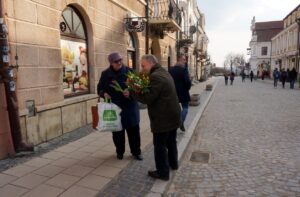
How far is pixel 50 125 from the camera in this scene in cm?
568

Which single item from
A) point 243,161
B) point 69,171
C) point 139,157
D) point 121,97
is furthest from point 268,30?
point 69,171

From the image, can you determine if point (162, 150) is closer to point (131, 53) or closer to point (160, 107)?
point (160, 107)

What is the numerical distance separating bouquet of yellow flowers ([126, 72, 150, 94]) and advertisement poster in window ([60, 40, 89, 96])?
3.31 meters

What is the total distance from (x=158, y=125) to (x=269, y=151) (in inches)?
115

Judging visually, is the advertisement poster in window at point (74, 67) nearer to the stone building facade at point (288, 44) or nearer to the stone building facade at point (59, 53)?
the stone building facade at point (59, 53)

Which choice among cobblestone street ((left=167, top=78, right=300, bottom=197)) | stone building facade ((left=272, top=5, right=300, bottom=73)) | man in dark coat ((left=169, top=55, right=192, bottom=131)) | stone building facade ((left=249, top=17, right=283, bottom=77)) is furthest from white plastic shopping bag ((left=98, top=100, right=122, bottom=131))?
stone building facade ((left=249, top=17, right=283, bottom=77))

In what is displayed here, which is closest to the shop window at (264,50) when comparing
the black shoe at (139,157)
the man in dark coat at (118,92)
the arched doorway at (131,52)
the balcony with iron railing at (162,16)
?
the balcony with iron railing at (162,16)

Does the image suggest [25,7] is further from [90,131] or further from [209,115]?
[209,115]

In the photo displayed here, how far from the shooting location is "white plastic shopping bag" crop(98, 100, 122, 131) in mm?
4281

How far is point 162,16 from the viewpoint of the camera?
13.2 metres

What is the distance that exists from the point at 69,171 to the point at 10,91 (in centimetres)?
175

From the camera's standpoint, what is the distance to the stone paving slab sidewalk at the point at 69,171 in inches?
138

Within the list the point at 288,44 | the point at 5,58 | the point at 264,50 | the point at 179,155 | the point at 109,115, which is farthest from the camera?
the point at 264,50

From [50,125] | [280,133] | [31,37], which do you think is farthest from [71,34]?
[280,133]
